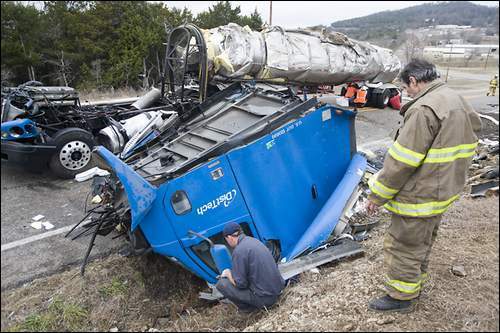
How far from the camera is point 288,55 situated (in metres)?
8.66

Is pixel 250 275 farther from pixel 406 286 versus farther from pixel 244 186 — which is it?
pixel 406 286

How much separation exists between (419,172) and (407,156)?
6.2 inches

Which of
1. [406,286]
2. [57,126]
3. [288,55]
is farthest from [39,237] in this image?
[288,55]

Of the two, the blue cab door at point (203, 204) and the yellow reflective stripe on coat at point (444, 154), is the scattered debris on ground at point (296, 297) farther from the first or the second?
the yellow reflective stripe on coat at point (444, 154)

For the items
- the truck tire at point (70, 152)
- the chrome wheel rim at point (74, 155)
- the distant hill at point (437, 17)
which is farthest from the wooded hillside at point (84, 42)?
the distant hill at point (437, 17)

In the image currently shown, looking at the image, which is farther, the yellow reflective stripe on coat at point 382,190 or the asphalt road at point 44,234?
the asphalt road at point 44,234

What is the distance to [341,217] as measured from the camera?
13.6 ft

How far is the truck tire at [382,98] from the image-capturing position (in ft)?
37.8

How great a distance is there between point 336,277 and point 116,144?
11.3ft

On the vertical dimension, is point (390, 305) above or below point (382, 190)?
below

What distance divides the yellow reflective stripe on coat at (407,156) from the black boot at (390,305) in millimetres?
984

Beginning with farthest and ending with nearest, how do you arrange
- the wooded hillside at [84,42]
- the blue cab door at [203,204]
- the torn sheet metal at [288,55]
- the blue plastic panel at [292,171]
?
the torn sheet metal at [288,55], the blue plastic panel at [292,171], the blue cab door at [203,204], the wooded hillside at [84,42]

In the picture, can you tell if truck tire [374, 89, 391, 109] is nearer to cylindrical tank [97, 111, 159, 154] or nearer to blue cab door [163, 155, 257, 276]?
cylindrical tank [97, 111, 159, 154]

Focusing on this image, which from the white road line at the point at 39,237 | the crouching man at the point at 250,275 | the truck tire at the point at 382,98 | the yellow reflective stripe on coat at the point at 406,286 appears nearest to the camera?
the yellow reflective stripe on coat at the point at 406,286
